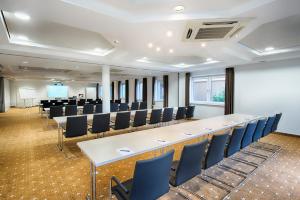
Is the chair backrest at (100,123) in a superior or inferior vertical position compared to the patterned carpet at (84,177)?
superior

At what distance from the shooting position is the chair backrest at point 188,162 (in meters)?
1.78

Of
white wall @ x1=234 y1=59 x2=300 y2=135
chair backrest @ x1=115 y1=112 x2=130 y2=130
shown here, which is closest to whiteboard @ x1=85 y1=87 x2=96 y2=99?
chair backrest @ x1=115 y1=112 x2=130 y2=130

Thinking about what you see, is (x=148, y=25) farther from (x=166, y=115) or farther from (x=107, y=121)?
(x=166, y=115)

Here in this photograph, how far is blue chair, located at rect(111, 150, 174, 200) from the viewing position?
4.59 feet

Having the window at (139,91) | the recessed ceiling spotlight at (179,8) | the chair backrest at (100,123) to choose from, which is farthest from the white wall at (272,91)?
the window at (139,91)

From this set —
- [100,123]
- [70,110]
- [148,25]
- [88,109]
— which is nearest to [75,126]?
[100,123]

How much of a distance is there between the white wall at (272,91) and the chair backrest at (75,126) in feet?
20.8

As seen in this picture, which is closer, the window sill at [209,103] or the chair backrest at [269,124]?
the chair backrest at [269,124]

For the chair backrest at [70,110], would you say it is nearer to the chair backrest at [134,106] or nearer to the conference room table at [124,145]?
the chair backrest at [134,106]

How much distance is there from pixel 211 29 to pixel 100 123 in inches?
132

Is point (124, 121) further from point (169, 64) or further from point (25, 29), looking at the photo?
point (169, 64)

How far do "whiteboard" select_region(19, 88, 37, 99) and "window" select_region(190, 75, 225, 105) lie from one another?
15444 millimetres

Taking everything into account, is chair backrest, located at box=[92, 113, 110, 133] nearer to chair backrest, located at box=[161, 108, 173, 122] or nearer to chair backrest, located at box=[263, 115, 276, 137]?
chair backrest, located at box=[161, 108, 173, 122]

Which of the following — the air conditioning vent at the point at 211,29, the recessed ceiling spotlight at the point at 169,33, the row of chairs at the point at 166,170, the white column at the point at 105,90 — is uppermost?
the recessed ceiling spotlight at the point at 169,33
